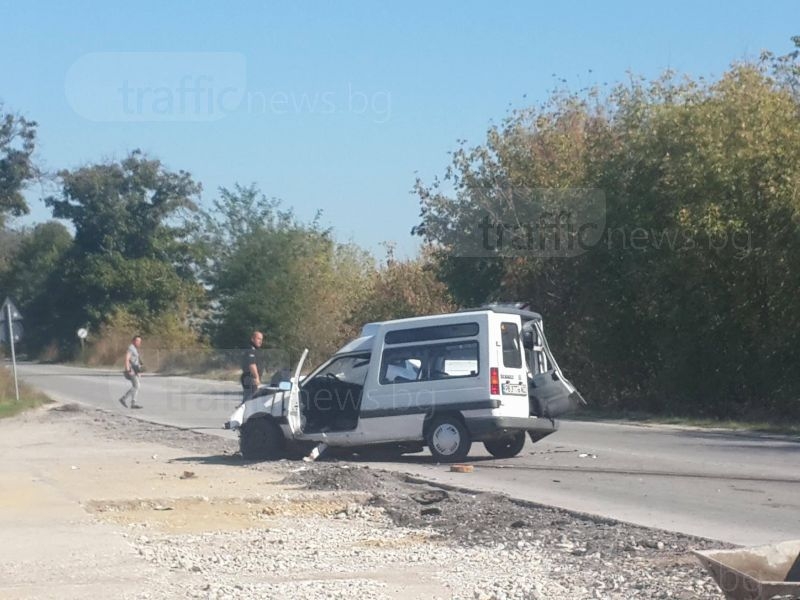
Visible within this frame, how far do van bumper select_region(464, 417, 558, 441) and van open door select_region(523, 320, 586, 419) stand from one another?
0.85 feet

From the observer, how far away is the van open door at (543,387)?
53.9 feet

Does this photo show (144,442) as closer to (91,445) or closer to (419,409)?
(91,445)

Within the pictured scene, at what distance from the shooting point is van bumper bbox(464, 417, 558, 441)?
15703mm

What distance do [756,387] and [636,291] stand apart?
3.88 metres

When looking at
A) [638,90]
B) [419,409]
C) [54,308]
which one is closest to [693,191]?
[638,90]

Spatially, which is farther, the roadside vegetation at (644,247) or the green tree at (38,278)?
the green tree at (38,278)

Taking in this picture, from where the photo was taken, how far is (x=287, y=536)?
10375 mm

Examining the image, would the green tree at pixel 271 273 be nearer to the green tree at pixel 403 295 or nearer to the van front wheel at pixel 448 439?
the green tree at pixel 403 295

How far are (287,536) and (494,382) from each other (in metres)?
5.95

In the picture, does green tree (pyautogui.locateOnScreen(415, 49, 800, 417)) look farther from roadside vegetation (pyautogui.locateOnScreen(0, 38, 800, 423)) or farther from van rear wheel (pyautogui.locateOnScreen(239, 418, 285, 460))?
van rear wheel (pyautogui.locateOnScreen(239, 418, 285, 460))

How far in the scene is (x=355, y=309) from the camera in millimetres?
44156

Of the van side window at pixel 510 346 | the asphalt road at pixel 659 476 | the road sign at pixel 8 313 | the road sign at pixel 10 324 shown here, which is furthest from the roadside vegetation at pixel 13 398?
the van side window at pixel 510 346

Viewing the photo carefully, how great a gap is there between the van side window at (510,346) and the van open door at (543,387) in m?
0.35

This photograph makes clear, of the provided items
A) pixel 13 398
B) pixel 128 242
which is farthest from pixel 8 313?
pixel 128 242
